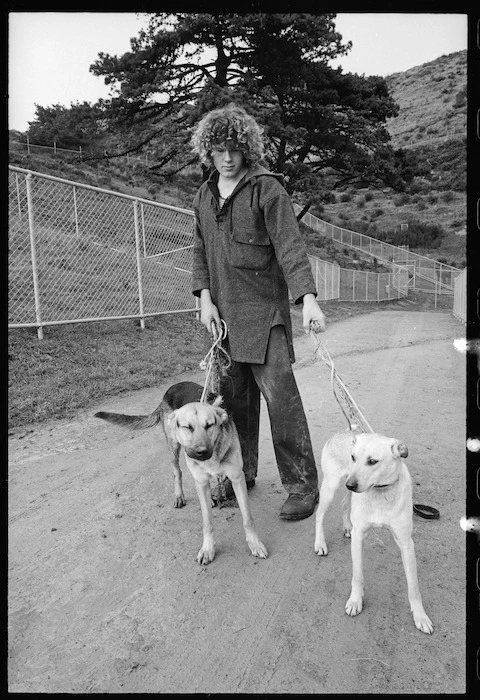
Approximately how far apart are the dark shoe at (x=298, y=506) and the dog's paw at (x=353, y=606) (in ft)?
2.77

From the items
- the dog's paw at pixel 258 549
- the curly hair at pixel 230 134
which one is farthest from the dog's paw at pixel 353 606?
the curly hair at pixel 230 134

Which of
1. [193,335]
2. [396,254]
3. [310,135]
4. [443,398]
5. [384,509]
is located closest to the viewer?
[384,509]

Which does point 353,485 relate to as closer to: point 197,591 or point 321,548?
point 321,548

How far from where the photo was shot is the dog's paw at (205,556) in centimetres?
265

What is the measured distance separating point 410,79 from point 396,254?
1466 inches

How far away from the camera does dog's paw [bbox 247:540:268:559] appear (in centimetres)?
270

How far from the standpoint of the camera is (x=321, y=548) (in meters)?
2.72

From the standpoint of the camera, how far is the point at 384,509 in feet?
7.30

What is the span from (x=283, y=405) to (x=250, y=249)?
3.28 feet

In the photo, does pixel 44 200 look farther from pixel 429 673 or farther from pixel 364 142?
pixel 364 142

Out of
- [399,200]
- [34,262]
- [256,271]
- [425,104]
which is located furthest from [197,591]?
[425,104]

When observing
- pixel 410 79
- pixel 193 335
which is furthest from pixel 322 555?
pixel 410 79

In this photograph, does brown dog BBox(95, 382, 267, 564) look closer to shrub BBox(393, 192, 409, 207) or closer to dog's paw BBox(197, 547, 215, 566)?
dog's paw BBox(197, 547, 215, 566)

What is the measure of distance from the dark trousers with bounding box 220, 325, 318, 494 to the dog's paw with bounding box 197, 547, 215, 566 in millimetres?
735
